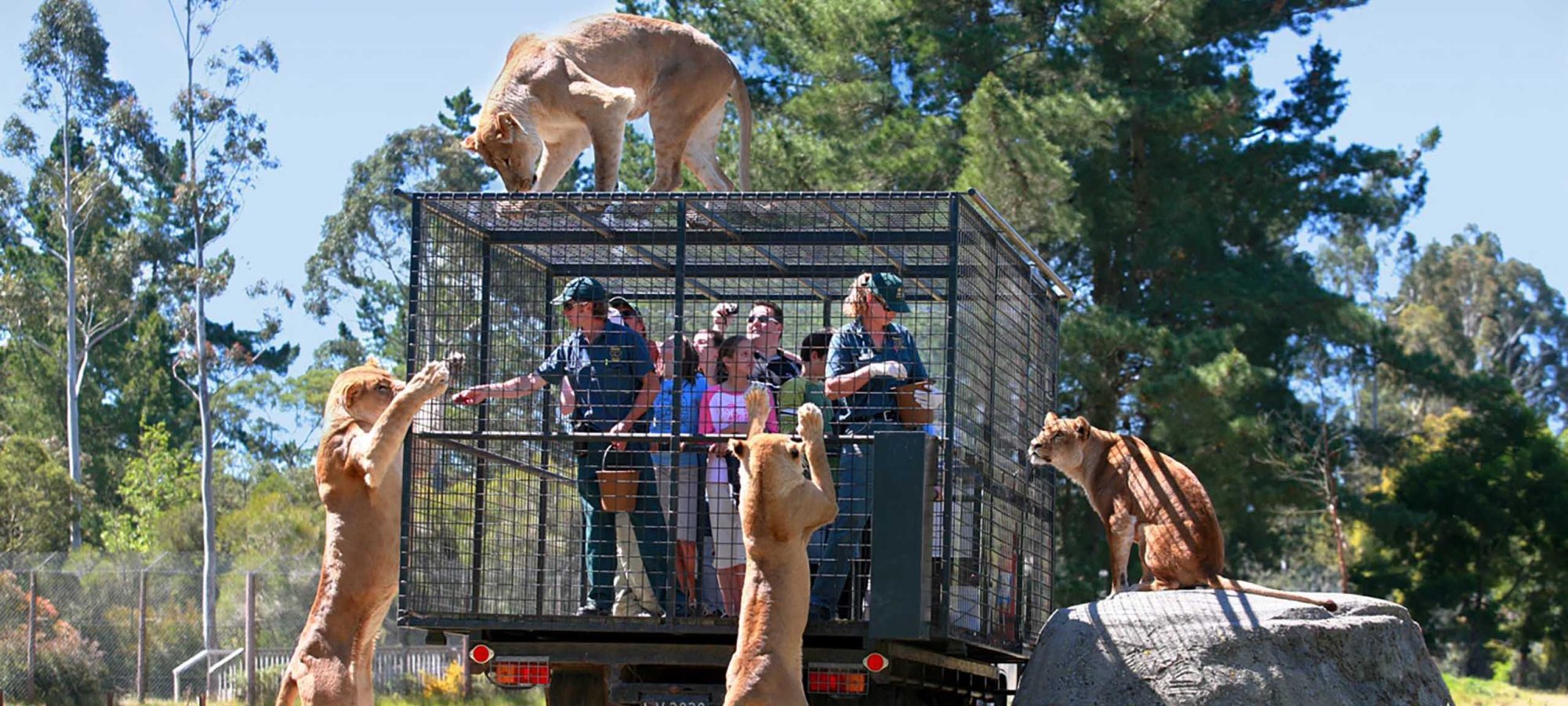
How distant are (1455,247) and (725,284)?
5684cm

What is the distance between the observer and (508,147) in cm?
877

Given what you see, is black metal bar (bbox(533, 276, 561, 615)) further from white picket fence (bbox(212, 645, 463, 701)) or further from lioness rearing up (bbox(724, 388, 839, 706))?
white picket fence (bbox(212, 645, 463, 701))

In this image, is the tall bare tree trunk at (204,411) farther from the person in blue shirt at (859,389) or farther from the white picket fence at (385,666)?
the person in blue shirt at (859,389)

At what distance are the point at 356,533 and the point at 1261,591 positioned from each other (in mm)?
3877

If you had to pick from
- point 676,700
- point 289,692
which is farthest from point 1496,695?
point 289,692

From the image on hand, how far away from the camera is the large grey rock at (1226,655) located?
7.53 meters

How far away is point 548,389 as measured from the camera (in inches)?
328

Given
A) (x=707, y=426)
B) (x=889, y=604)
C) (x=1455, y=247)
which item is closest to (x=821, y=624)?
(x=889, y=604)

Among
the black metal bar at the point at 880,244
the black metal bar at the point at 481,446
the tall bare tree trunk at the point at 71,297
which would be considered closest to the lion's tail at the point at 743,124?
the black metal bar at the point at 880,244

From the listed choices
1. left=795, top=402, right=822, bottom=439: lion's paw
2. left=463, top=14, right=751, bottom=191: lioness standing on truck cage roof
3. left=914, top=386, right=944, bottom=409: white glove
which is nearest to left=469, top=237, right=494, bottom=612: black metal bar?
left=463, top=14, right=751, bottom=191: lioness standing on truck cage roof

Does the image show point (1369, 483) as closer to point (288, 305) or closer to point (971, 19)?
point (971, 19)

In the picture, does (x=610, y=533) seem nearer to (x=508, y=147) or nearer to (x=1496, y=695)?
(x=508, y=147)

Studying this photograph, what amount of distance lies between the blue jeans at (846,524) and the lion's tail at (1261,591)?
6.02 ft

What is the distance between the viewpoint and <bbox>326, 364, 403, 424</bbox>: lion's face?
307 inches
